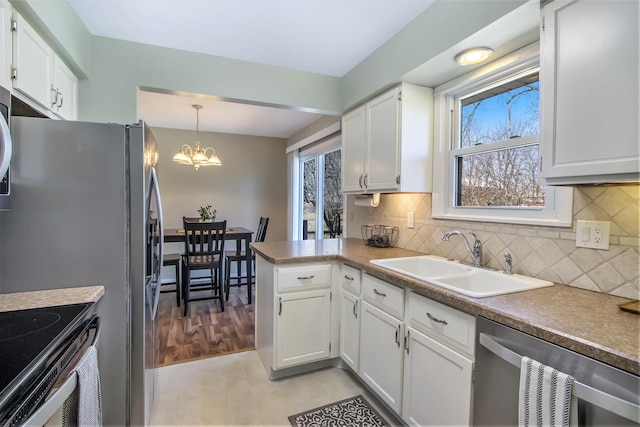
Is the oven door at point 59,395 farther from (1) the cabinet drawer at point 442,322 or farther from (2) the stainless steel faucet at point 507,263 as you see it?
(2) the stainless steel faucet at point 507,263

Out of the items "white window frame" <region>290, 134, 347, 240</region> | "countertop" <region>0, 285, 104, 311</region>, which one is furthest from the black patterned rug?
"white window frame" <region>290, 134, 347, 240</region>

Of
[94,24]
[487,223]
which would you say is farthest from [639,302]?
[94,24]

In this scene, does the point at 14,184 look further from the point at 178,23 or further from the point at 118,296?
the point at 178,23

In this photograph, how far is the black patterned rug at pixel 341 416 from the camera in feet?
5.77

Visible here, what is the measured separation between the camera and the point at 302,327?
85.0 inches

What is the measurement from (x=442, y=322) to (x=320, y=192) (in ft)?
10.9

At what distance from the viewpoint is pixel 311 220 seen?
4863 millimetres

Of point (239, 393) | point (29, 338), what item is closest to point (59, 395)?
point (29, 338)

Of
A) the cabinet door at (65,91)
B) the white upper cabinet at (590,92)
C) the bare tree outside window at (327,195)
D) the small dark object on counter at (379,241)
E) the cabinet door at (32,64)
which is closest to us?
the white upper cabinet at (590,92)

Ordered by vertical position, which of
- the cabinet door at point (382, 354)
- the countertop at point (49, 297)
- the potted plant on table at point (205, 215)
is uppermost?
the potted plant on table at point (205, 215)

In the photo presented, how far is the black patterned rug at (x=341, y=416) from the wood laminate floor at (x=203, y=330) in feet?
3.36

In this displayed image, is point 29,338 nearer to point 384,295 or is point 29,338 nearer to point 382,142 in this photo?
point 384,295

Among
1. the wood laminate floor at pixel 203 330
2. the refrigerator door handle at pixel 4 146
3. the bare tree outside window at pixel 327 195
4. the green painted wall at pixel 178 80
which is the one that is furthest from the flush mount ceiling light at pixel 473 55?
the wood laminate floor at pixel 203 330

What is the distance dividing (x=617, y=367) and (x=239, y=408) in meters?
1.87
